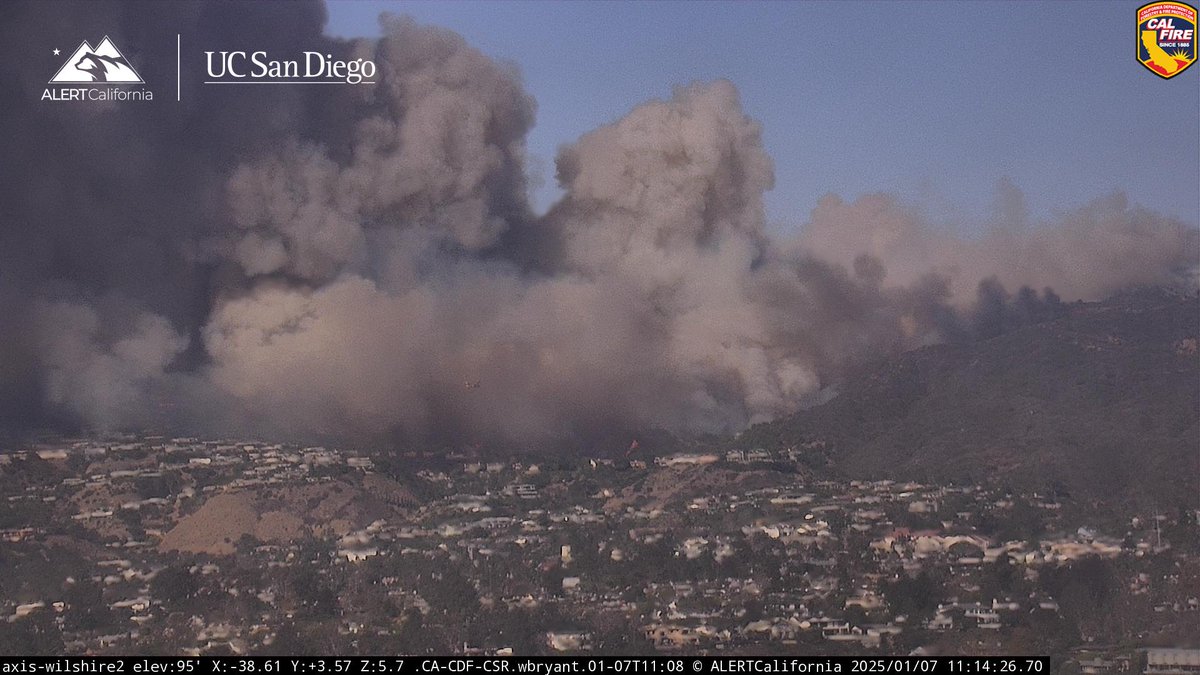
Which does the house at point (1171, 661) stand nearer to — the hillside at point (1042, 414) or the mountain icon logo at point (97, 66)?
the hillside at point (1042, 414)

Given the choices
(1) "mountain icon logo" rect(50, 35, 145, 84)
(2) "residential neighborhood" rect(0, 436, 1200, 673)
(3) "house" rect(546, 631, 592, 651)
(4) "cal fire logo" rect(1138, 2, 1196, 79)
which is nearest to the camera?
(3) "house" rect(546, 631, 592, 651)

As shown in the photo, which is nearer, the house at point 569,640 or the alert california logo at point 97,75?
the house at point 569,640

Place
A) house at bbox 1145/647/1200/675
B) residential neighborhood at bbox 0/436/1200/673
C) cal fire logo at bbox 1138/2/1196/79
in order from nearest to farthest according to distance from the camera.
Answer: house at bbox 1145/647/1200/675, residential neighborhood at bbox 0/436/1200/673, cal fire logo at bbox 1138/2/1196/79

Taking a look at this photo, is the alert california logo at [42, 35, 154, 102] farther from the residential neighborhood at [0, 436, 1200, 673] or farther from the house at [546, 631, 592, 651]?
the house at [546, 631, 592, 651]

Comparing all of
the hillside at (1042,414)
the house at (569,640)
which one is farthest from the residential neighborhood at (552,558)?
the hillside at (1042,414)

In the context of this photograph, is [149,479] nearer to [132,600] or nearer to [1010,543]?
[132,600]

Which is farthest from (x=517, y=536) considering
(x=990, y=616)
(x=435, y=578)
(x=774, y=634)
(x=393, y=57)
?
(x=393, y=57)

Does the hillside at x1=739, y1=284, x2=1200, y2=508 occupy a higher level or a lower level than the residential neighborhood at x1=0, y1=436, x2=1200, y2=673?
higher

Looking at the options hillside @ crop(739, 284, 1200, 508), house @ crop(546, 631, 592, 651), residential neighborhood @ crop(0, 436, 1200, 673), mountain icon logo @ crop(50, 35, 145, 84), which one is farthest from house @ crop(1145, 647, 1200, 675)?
mountain icon logo @ crop(50, 35, 145, 84)
